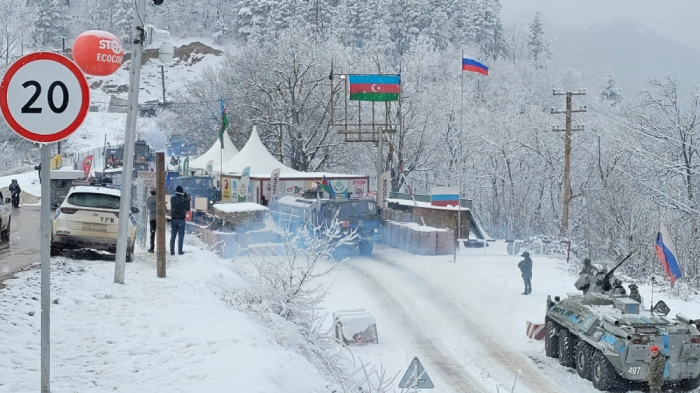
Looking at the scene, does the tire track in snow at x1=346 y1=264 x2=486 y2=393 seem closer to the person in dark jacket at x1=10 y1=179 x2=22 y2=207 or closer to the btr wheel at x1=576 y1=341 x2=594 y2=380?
the btr wheel at x1=576 y1=341 x2=594 y2=380

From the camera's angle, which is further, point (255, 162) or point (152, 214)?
point (255, 162)

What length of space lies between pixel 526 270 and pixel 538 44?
95.5m

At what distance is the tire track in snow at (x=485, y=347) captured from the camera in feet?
48.2

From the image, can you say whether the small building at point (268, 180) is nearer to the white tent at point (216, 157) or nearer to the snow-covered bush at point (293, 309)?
the white tent at point (216, 157)

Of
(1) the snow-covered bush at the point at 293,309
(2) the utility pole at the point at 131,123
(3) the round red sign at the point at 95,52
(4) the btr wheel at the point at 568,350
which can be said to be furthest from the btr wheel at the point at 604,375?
(3) the round red sign at the point at 95,52

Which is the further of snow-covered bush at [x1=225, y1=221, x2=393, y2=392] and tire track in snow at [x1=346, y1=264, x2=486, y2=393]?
tire track in snow at [x1=346, y1=264, x2=486, y2=393]

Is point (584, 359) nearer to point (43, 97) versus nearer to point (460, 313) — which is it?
point (460, 313)

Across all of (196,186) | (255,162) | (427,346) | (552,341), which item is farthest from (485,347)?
(255,162)

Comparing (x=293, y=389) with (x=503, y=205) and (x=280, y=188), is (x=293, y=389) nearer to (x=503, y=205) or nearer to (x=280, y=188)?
(x=280, y=188)

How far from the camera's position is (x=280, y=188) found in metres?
31.0

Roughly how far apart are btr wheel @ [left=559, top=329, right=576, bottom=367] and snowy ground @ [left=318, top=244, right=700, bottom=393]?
201 millimetres

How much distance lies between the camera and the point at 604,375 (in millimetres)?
13797

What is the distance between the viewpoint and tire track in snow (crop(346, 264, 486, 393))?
14.4m

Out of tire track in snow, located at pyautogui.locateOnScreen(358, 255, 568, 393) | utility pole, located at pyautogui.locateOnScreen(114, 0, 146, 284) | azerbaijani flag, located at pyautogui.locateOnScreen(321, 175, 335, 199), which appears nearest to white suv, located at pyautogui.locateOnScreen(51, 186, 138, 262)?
utility pole, located at pyautogui.locateOnScreen(114, 0, 146, 284)
